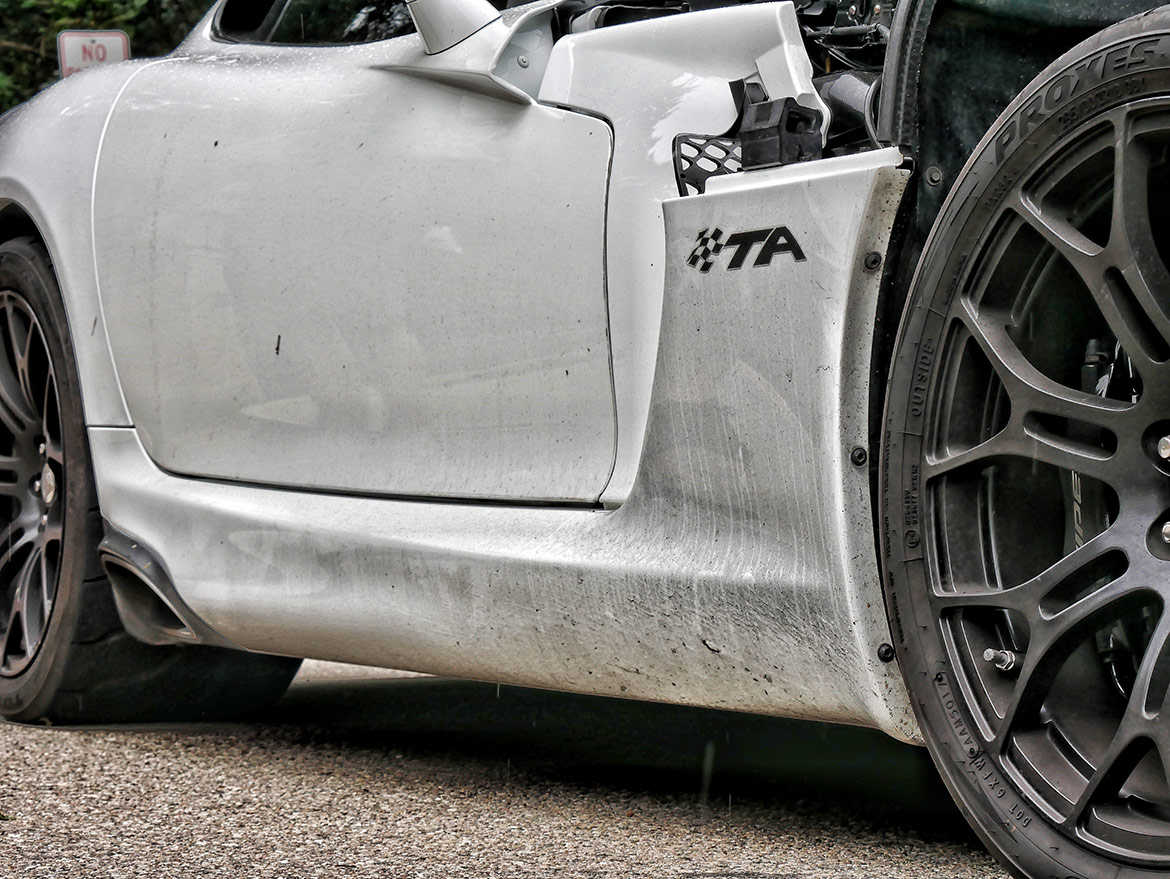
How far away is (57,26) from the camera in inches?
430

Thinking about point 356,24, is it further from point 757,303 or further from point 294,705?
point 294,705

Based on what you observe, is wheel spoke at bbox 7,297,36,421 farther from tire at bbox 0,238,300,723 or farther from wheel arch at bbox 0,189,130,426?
wheel arch at bbox 0,189,130,426

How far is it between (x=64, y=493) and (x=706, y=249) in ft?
6.59

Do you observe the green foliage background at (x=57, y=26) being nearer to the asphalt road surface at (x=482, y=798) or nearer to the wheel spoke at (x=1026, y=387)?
the asphalt road surface at (x=482, y=798)

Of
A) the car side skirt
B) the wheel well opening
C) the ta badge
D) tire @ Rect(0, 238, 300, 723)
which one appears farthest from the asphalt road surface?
the wheel well opening

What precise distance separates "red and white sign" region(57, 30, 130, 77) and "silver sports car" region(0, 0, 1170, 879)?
4.46 meters

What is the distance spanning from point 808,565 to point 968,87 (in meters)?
0.71

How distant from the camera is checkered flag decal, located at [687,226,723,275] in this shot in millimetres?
2369

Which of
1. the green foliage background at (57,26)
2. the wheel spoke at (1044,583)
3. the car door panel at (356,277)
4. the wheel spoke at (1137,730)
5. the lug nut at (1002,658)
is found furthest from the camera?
the green foliage background at (57,26)

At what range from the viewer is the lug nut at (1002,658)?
2.06 metres

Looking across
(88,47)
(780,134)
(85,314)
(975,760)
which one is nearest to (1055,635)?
(975,760)

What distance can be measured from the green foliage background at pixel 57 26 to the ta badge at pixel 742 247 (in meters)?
8.28

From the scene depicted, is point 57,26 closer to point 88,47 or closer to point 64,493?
point 88,47

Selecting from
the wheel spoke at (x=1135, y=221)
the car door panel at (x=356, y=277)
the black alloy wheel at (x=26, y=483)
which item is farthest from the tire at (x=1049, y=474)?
the black alloy wheel at (x=26, y=483)
